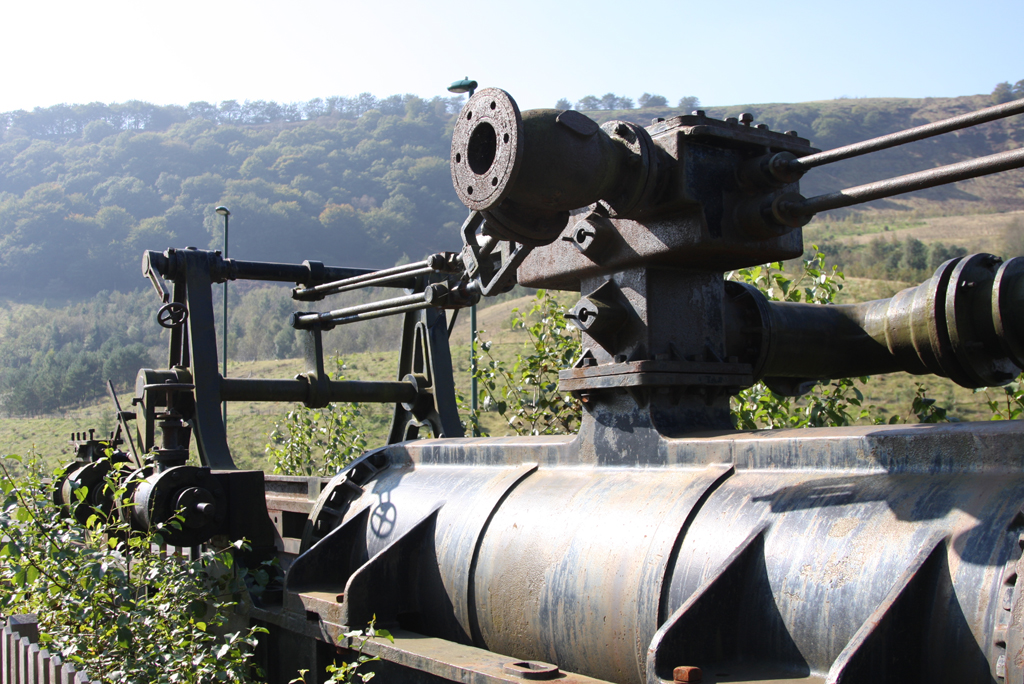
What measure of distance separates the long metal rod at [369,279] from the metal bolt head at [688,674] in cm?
259

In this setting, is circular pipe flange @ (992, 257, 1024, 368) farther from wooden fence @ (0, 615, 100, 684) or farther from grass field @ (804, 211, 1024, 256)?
grass field @ (804, 211, 1024, 256)

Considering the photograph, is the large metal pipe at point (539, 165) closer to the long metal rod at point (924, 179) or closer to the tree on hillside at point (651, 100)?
the long metal rod at point (924, 179)

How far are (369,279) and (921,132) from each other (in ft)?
11.9

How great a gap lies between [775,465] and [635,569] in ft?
1.73

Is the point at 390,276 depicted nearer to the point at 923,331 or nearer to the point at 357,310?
the point at 357,310

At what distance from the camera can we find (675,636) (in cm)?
233

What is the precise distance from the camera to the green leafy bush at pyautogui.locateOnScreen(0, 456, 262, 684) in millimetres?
3889

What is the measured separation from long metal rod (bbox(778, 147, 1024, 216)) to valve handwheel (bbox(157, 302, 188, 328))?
4049 mm

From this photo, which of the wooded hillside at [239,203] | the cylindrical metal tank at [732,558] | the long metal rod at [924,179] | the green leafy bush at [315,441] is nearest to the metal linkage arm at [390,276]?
the cylindrical metal tank at [732,558]

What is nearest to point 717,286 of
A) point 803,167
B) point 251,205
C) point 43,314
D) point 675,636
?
point 803,167

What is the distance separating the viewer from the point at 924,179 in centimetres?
245

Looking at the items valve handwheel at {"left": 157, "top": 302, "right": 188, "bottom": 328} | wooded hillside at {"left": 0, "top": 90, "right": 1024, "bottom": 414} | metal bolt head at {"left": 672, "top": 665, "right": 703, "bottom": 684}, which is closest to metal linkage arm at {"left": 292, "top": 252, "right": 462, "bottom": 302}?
valve handwheel at {"left": 157, "top": 302, "right": 188, "bottom": 328}

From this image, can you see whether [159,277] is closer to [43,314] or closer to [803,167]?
[803,167]

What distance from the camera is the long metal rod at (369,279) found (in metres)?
4.79
